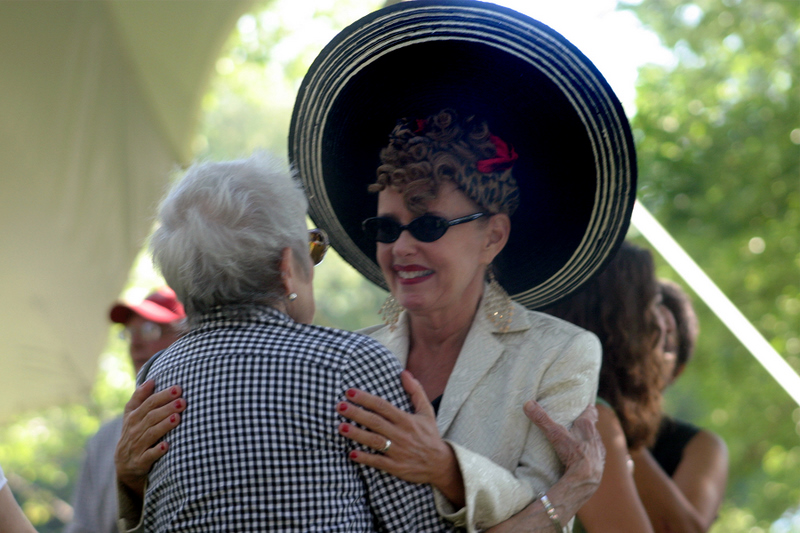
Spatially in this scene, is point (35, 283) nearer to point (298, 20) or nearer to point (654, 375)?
point (654, 375)

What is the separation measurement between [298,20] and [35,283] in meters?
12.7

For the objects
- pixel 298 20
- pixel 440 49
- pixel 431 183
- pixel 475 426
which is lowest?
pixel 475 426

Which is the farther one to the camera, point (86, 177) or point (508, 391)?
point (86, 177)

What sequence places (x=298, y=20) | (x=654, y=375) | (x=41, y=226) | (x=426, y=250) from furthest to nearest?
(x=298, y=20) → (x=41, y=226) → (x=654, y=375) → (x=426, y=250)

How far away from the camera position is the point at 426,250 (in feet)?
8.05

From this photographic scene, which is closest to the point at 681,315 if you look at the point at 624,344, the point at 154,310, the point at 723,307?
the point at 723,307

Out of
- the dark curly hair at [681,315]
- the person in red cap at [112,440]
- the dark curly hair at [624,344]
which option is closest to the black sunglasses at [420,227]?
the dark curly hair at [624,344]

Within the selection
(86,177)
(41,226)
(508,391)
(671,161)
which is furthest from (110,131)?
(671,161)

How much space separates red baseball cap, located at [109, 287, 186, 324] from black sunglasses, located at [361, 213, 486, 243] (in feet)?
6.18

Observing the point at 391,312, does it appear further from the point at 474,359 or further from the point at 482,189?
the point at 482,189

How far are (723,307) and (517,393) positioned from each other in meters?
2.09

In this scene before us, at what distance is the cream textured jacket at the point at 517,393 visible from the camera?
2.21m

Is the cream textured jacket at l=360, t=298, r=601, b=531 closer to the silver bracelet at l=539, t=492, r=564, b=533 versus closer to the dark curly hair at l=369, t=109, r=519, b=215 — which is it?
the silver bracelet at l=539, t=492, r=564, b=533

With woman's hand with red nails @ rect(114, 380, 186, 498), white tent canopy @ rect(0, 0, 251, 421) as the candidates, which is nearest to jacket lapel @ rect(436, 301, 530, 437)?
woman's hand with red nails @ rect(114, 380, 186, 498)
